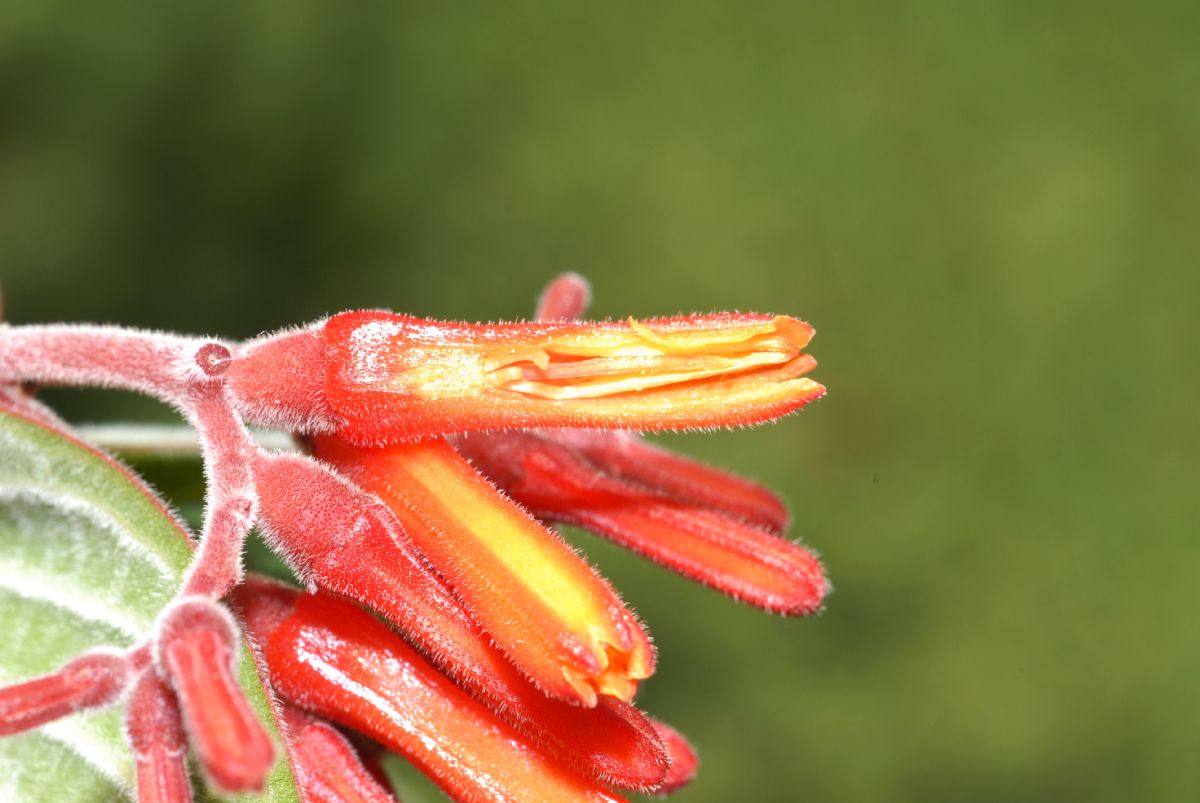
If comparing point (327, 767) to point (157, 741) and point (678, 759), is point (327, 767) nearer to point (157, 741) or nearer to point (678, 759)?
point (157, 741)

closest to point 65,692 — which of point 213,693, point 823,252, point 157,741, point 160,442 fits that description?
point 157,741

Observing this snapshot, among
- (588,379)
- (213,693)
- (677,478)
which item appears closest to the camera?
(213,693)

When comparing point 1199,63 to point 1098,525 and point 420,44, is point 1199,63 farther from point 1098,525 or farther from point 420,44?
point 420,44

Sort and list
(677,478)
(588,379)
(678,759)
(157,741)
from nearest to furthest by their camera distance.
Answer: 1. (157,741)
2. (588,379)
3. (678,759)
4. (677,478)

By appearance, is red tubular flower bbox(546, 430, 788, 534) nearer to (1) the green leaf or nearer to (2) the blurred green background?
(1) the green leaf

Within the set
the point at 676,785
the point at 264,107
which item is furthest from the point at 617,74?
the point at 676,785

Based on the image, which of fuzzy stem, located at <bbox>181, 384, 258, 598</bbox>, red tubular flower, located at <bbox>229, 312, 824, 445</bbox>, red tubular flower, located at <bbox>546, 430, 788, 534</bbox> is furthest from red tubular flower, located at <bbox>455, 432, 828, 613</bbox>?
fuzzy stem, located at <bbox>181, 384, 258, 598</bbox>
